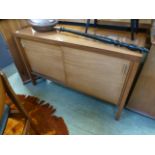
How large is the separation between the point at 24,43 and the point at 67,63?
515mm

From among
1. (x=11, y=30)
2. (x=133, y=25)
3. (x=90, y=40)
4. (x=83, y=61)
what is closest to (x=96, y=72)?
(x=83, y=61)

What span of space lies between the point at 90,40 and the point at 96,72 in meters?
0.26

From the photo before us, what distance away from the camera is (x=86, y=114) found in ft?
4.57

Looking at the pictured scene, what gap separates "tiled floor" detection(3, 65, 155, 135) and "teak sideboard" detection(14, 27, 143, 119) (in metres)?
0.13

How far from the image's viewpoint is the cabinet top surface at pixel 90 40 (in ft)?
2.98

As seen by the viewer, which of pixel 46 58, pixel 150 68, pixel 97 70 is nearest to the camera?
pixel 150 68

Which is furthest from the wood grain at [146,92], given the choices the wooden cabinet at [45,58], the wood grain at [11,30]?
the wood grain at [11,30]

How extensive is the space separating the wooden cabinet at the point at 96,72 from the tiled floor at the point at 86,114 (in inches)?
9.5

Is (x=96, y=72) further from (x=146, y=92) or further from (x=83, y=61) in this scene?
(x=146, y=92)

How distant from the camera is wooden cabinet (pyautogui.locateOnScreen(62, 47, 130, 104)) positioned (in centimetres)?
98
